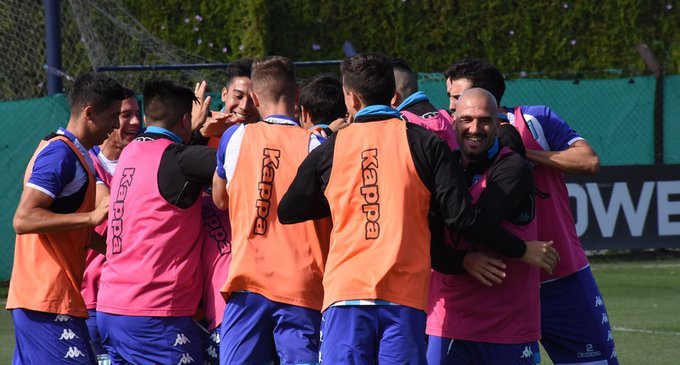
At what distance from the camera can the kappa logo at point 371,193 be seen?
203 inches

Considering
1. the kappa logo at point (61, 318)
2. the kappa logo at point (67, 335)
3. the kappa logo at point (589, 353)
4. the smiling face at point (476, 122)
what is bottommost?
the kappa logo at point (589, 353)

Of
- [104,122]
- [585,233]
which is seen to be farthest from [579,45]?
[104,122]

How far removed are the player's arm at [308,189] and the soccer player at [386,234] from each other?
0.04 metres

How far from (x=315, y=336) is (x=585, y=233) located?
952cm

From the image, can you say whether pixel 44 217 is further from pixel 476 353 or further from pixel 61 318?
pixel 476 353

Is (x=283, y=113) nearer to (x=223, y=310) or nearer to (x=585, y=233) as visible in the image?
(x=223, y=310)

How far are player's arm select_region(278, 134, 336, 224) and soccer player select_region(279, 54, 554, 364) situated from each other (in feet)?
0.12

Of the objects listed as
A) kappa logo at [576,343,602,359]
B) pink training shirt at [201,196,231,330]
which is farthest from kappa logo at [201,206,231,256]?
kappa logo at [576,343,602,359]

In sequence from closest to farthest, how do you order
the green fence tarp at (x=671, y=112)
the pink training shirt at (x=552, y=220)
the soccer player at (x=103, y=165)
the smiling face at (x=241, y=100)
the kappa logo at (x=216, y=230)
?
the kappa logo at (x=216, y=230)
the pink training shirt at (x=552, y=220)
the smiling face at (x=241, y=100)
the soccer player at (x=103, y=165)
the green fence tarp at (x=671, y=112)

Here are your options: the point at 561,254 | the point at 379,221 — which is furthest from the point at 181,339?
the point at 561,254

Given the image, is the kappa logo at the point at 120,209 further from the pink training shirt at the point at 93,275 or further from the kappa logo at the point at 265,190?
the pink training shirt at the point at 93,275

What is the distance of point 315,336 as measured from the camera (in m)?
5.73

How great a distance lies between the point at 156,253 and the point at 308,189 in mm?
1137

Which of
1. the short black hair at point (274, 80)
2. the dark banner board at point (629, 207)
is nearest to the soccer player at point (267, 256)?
the short black hair at point (274, 80)
